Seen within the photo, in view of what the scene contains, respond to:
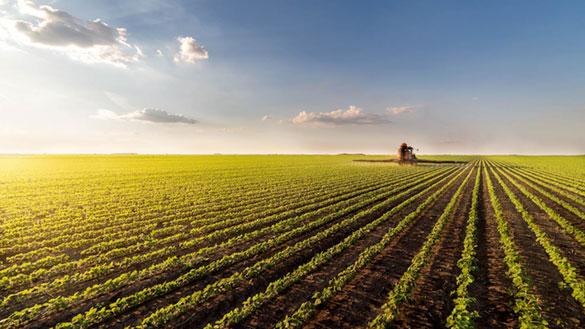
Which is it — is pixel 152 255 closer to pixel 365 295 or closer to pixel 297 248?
pixel 297 248

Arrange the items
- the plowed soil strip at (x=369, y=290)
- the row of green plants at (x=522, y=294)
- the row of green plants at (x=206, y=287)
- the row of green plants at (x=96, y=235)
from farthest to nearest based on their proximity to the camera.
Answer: the row of green plants at (x=96, y=235), the plowed soil strip at (x=369, y=290), the row of green plants at (x=206, y=287), the row of green plants at (x=522, y=294)

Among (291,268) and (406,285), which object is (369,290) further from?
(291,268)

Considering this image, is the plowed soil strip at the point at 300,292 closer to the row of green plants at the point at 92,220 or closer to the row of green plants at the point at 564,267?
the row of green plants at the point at 564,267

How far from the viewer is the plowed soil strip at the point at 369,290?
6.48 metres

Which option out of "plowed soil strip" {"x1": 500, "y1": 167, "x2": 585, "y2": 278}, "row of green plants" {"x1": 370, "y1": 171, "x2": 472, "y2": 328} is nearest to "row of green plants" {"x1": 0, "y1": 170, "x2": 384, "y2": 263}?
"row of green plants" {"x1": 370, "y1": 171, "x2": 472, "y2": 328}

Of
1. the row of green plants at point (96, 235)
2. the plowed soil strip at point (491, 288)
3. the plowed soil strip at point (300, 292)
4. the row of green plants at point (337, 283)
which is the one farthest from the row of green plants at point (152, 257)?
the plowed soil strip at point (491, 288)

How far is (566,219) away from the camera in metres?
15.8

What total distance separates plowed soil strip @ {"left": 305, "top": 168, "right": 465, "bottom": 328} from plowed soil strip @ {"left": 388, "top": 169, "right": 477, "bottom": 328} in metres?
0.73

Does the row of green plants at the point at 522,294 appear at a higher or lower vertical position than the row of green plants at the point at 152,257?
higher

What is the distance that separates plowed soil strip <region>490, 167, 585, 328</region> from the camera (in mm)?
6465

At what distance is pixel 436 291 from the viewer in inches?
304

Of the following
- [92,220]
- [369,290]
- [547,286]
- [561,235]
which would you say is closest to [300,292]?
[369,290]

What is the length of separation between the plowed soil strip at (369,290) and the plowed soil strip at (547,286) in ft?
12.6

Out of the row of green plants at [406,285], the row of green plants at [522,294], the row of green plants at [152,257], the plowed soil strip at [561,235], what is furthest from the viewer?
the plowed soil strip at [561,235]
